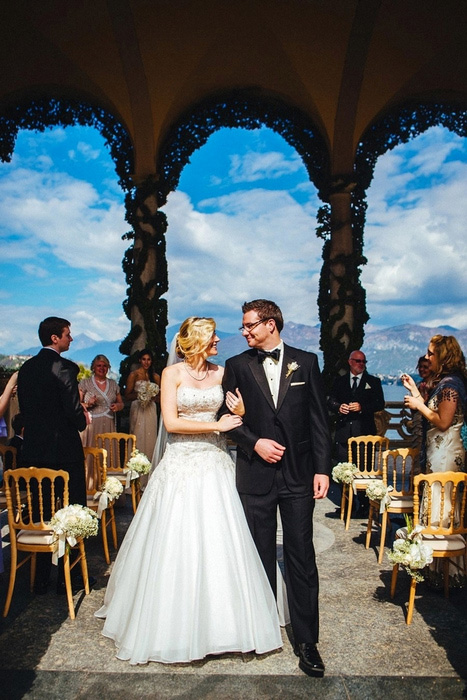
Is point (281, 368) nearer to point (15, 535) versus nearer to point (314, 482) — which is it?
point (314, 482)

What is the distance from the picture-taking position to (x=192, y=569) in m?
3.30

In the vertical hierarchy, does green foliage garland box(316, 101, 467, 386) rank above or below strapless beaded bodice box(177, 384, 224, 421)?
above

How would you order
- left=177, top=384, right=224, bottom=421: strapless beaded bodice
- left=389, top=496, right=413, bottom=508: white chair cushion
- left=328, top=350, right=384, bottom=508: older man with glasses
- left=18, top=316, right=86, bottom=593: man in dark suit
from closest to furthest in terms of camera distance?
1. left=177, top=384, right=224, bottom=421: strapless beaded bodice
2. left=18, top=316, right=86, bottom=593: man in dark suit
3. left=389, top=496, right=413, bottom=508: white chair cushion
4. left=328, top=350, right=384, bottom=508: older man with glasses

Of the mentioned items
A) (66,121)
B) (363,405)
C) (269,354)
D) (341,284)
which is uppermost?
(66,121)

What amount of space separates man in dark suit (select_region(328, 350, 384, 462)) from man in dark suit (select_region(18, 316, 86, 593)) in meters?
3.60

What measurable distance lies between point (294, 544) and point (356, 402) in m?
3.89

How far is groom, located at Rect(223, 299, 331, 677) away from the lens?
3295mm

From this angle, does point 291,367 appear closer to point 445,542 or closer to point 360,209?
point 445,542

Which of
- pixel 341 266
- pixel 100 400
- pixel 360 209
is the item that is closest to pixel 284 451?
pixel 100 400

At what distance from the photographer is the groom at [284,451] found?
10.8 feet

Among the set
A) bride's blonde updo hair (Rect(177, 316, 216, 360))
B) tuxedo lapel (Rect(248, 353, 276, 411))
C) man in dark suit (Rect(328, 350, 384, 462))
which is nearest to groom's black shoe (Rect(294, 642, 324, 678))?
tuxedo lapel (Rect(248, 353, 276, 411))

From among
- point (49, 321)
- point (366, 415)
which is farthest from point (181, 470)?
point (366, 415)

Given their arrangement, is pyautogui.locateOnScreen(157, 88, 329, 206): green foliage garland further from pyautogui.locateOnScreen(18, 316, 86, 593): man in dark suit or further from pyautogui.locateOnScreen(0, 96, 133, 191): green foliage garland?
pyautogui.locateOnScreen(18, 316, 86, 593): man in dark suit

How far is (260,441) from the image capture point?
3.30m
